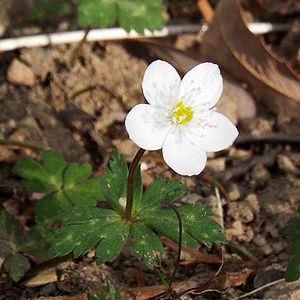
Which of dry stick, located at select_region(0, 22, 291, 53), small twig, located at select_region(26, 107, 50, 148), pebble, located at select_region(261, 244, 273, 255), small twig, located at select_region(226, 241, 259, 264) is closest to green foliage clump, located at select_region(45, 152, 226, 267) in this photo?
small twig, located at select_region(226, 241, 259, 264)

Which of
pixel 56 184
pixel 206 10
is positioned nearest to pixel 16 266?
pixel 56 184

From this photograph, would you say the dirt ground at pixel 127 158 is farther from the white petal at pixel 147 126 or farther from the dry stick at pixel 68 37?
the white petal at pixel 147 126

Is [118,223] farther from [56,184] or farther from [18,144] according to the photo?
[18,144]

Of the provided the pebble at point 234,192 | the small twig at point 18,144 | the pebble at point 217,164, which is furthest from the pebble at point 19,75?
the pebble at point 234,192

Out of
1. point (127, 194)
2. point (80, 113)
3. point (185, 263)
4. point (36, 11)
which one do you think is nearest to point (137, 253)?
point (127, 194)

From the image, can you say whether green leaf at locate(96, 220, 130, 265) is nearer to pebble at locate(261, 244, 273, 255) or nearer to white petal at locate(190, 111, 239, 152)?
white petal at locate(190, 111, 239, 152)

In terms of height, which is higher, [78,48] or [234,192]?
[78,48]

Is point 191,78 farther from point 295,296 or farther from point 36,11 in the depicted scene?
point 36,11
